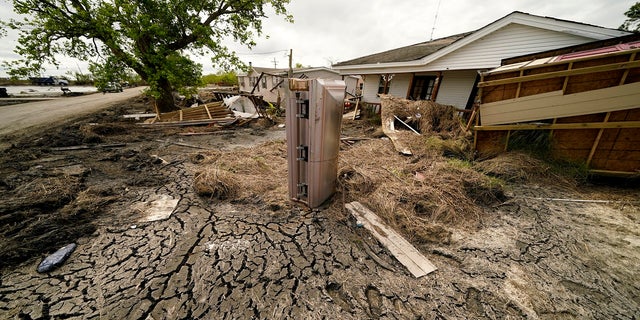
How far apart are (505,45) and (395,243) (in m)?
8.76

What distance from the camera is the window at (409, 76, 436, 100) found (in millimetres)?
10180

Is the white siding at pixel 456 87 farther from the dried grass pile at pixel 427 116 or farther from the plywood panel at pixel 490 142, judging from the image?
the plywood panel at pixel 490 142

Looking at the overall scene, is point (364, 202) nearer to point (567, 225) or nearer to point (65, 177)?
point (567, 225)

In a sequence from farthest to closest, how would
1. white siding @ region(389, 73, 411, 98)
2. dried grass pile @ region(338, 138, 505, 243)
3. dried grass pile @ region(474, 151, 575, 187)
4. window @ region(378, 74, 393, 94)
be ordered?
1. window @ region(378, 74, 393, 94)
2. white siding @ region(389, 73, 411, 98)
3. dried grass pile @ region(474, 151, 575, 187)
4. dried grass pile @ region(338, 138, 505, 243)

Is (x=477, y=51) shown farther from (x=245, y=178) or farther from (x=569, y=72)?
(x=245, y=178)

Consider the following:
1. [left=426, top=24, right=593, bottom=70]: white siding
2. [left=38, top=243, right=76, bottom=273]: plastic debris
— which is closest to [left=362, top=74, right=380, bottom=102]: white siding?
[left=426, top=24, right=593, bottom=70]: white siding

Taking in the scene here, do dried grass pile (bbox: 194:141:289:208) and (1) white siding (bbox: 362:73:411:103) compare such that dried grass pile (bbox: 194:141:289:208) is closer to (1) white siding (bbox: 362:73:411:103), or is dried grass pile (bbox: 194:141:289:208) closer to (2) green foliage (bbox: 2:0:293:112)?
(2) green foliage (bbox: 2:0:293:112)

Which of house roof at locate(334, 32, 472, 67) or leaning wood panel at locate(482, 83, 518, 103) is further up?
house roof at locate(334, 32, 472, 67)

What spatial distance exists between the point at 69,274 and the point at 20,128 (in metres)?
9.79

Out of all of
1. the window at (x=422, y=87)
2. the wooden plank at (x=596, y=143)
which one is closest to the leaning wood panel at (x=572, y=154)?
the wooden plank at (x=596, y=143)

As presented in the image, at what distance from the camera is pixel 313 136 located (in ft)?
8.11

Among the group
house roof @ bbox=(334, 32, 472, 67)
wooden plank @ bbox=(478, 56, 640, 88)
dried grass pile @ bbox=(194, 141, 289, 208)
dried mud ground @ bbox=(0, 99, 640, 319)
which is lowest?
dried mud ground @ bbox=(0, 99, 640, 319)

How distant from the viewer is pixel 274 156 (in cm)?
499

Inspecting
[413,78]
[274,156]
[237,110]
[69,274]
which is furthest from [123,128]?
[413,78]
